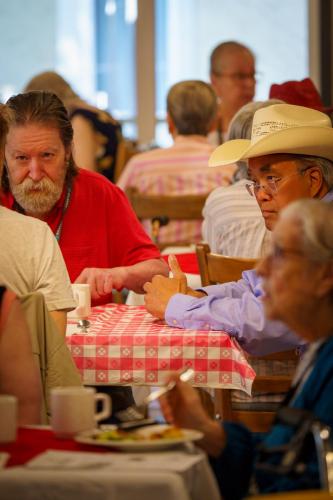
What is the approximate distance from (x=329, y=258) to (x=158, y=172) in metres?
4.20

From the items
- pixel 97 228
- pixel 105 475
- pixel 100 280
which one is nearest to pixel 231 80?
pixel 97 228

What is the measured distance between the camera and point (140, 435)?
206cm

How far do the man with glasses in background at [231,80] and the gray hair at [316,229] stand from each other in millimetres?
5291

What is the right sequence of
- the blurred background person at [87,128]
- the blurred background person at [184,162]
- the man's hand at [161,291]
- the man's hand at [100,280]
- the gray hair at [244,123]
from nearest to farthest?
the man's hand at [161,291] < the man's hand at [100,280] < the gray hair at [244,123] < the blurred background person at [184,162] < the blurred background person at [87,128]

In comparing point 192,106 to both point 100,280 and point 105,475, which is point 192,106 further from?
point 105,475

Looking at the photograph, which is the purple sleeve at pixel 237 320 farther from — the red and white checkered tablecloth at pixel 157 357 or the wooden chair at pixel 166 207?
the wooden chair at pixel 166 207

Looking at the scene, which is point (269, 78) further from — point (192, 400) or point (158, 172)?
point (192, 400)

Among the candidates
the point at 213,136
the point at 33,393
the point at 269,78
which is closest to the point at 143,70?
A: the point at 269,78

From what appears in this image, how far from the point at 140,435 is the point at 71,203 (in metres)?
2.18

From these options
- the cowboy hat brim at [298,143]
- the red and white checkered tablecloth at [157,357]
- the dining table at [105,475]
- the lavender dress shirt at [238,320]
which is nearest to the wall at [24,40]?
the cowboy hat brim at [298,143]

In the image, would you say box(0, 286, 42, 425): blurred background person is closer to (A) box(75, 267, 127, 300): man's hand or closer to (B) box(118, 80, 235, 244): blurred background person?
(A) box(75, 267, 127, 300): man's hand

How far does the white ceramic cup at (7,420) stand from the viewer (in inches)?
80.7

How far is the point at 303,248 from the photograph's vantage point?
7.32ft

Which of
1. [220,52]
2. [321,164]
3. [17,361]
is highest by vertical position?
[220,52]
